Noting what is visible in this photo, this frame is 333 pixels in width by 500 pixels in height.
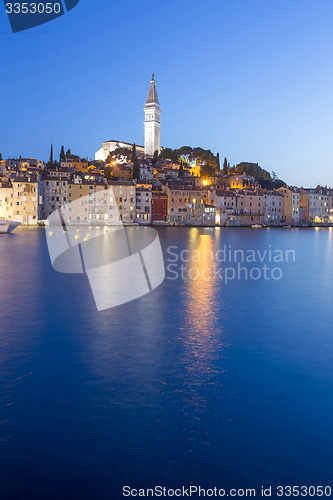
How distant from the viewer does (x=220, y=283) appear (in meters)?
16.3

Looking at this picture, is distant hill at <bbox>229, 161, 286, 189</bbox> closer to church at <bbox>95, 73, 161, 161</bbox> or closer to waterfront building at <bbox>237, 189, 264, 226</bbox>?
waterfront building at <bbox>237, 189, 264, 226</bbox>

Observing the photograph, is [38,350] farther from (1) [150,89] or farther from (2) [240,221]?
(1) [150,89]

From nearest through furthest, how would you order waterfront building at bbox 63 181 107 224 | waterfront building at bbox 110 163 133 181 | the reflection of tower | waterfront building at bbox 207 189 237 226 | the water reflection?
the water reflection < waterfront building at bbox 63 181 107 224 < waterfront building at bbox 207 189 237 226 < waterfront building at bbox 110 163 133 181 < the reflection of tower

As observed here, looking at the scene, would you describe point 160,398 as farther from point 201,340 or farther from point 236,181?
point 236,181

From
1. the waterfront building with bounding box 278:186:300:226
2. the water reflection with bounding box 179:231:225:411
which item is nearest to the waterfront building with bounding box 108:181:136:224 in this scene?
the waterfront building with bounding box 278:186:300:226

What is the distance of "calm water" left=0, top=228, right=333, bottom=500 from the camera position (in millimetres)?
4391

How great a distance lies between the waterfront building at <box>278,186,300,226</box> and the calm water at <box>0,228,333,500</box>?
68.7 meters

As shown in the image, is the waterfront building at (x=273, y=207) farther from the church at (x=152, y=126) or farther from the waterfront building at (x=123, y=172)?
the church at (x=152, y=126)

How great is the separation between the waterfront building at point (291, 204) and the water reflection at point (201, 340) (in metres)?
64.4

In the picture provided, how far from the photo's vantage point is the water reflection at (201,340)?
638 centimetres

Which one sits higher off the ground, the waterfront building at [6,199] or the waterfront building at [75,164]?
the waterfront building at [75,164]

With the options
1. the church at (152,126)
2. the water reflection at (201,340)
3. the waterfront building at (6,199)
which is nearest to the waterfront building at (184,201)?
the waterfront building at (6,199)

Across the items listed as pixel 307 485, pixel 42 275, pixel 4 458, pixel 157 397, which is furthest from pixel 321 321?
pixel 42 275

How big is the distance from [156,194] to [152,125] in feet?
179
